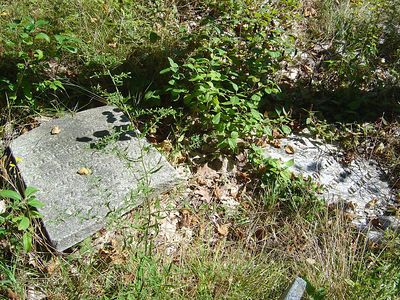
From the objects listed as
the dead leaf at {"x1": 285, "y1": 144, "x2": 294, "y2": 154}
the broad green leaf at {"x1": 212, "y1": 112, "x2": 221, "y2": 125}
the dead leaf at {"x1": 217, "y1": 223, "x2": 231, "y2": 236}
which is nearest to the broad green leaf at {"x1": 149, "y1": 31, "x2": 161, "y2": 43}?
the broad green leaf at {"x1": 212, "y1": 112, "x2": 221, "y2": 125}

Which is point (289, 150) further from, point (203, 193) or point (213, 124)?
point (203, 193)

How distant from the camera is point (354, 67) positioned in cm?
480

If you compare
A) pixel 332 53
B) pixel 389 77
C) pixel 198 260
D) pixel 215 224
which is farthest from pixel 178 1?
pixel 198 260

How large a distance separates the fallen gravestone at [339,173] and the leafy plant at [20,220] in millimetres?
2080

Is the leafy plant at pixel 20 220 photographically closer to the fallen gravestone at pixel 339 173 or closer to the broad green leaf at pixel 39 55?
the broad green leaf at pixel 39 55

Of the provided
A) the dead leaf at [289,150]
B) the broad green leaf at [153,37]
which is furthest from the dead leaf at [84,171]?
the dead leaf at [289,150]

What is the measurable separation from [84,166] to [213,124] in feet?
3.90

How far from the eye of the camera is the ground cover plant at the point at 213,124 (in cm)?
304

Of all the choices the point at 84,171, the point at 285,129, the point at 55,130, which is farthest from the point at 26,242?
the point at 285,129

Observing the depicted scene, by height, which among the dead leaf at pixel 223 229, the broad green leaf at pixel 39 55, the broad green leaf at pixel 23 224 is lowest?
the dead leaf at pixel 223 229

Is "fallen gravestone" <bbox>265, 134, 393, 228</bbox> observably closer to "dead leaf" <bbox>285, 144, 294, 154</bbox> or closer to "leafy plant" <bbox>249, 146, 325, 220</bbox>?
"dead leaf" <bbox>285, 144, 294, 154</bbox>

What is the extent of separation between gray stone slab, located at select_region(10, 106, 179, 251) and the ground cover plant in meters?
0.14

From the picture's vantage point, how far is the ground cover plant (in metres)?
3.04

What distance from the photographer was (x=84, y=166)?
12.0ft
